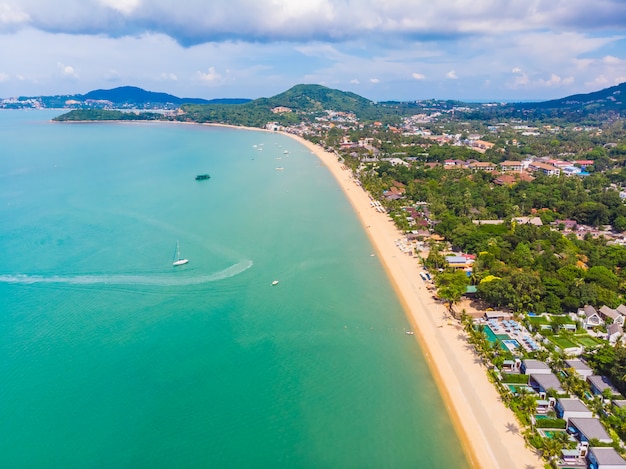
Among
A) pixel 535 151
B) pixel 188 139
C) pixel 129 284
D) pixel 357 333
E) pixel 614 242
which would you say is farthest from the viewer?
pixel 188 139

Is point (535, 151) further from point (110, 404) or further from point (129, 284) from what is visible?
point (110, 404)

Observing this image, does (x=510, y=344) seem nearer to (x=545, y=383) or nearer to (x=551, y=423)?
(x=545, y=383)

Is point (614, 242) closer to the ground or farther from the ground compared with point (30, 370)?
farther from the ground

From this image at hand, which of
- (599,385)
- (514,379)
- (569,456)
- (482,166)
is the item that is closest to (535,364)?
(514,379)

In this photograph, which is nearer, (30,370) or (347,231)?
(30,370)

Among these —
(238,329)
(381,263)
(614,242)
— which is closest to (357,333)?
(238,329)

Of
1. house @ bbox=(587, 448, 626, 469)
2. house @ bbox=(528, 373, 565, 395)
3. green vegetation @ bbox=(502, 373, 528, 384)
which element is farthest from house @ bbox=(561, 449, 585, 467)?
green vegetation @ bbox=(502, 373, 528, 384)

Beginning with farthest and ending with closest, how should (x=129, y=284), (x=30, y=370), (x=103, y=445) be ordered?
1. (x=129, y=284)
2. (x=30, y=370)
3. (x=103, y=445)
